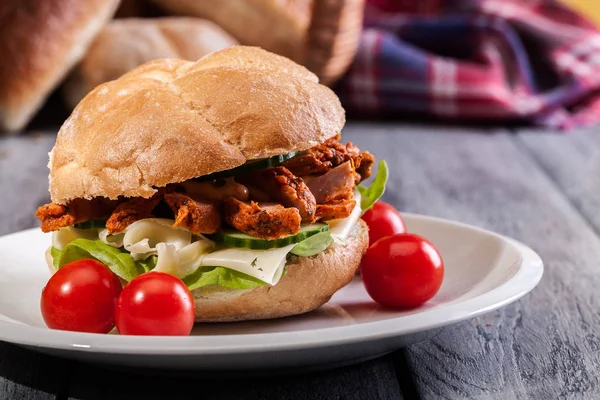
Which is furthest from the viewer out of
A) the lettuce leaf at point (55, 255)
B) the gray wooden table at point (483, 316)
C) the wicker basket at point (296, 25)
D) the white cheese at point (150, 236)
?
the wicker basket at point (296, 25)

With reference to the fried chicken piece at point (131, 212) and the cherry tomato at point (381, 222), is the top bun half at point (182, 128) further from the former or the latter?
the cherry tomato at point (381, 222)

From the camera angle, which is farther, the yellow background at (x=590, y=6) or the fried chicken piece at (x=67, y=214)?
the yellow background at (x=590, y=6)

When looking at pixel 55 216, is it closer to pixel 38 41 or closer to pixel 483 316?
pixel 483 316

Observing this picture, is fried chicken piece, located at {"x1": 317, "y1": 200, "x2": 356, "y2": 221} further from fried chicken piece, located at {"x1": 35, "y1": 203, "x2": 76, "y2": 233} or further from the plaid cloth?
the plaid cloth

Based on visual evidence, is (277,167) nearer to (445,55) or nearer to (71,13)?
(71,13)

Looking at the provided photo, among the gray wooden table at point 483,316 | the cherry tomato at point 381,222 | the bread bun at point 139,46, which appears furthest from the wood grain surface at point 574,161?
the bread bun at point 139,46

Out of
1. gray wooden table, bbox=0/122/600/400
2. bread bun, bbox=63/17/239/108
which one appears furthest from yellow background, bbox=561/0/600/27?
bread bun, bbox=63/17/239/108

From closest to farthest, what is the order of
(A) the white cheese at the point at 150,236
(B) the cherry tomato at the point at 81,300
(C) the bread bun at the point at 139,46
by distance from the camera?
(B) the cherry tomato at the point at 81,300
(A) the white cheese at the point at 150,236
(C) the bread bun at the point at 139,46
